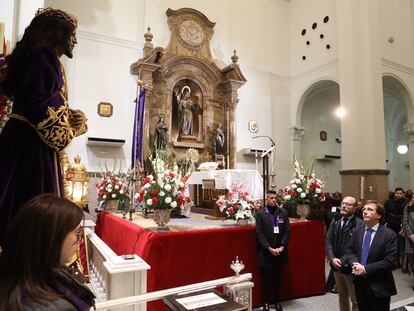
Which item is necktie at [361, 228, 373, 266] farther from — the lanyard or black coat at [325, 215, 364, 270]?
the lanyard

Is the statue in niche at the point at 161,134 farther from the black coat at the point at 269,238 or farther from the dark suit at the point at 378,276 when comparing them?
the dark suit at the point at 378,276

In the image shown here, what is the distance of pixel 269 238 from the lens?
4562 mm

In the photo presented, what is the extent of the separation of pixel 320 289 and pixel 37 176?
487 cm

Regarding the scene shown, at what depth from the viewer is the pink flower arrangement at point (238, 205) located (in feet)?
16.3

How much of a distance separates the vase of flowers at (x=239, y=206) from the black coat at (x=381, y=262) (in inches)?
75.6

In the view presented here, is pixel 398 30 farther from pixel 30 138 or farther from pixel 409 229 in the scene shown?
pixel 30 138

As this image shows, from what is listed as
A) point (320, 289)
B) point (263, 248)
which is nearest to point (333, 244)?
point (263, 248)

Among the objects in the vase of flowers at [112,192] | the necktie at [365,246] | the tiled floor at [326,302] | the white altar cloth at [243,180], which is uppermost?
the white altar cloth at [243,180]

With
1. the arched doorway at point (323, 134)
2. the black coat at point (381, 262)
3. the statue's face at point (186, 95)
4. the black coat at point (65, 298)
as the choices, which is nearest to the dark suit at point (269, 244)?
the black coat at point (381, 262)

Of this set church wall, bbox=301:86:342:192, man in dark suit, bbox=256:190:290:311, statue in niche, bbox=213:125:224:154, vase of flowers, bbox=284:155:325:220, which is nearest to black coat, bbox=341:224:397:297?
man in dark suit, bbox=256:190:290:311

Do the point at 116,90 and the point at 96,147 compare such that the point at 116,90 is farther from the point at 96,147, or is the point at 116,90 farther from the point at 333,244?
the point at 333,244

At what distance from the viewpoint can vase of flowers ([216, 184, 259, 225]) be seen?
4973mm

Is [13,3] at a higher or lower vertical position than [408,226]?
higher

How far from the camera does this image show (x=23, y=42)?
2012 mm
